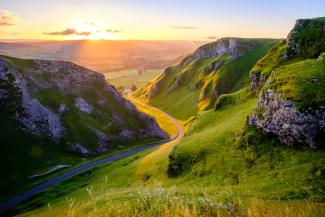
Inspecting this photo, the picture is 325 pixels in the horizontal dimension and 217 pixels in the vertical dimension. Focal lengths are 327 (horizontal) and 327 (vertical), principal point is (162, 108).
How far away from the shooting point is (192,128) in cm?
7712

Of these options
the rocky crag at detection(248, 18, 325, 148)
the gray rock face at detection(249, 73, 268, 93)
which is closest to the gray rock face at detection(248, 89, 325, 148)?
the rocky crag at detection(248, 18, 325, 148)

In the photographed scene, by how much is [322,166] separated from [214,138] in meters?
22.4

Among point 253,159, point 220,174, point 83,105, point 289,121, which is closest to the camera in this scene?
point 289,121

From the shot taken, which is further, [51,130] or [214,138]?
[51,130]

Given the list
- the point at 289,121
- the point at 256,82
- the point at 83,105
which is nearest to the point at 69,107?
the point at 83,105

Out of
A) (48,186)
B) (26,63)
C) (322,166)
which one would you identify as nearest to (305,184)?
(322,166)

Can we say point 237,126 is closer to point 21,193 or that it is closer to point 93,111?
point 21,193

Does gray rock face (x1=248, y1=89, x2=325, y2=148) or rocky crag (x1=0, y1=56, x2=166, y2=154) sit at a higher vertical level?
gray rock face (x1=248, y1=89, x2=325, y2=148)

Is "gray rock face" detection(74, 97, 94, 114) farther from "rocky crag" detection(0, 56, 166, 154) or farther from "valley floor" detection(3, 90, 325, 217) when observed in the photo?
"valley floor" detection(3, 90, 325, 217)

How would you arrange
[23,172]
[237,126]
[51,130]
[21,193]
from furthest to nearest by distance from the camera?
[51,130], [23,172], [21,193], [237,126]

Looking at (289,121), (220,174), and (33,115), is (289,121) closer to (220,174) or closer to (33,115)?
(220,174)

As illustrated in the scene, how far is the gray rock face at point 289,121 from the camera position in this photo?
4578 centimetres

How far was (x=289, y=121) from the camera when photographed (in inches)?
1917

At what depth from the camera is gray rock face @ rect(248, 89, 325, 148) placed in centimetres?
4578
